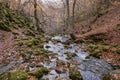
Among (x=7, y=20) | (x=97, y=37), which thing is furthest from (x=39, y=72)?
(x=7, y=20)

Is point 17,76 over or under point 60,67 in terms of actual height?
over

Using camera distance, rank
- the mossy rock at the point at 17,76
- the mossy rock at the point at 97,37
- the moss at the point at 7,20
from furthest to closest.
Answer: the moss at the point at 7,20 < the mossy rock at the point at 97,37 < the mossy rock at the point at 17,76

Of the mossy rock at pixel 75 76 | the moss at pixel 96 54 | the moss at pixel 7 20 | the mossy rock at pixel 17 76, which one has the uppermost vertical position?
the moss at pixel 7 20

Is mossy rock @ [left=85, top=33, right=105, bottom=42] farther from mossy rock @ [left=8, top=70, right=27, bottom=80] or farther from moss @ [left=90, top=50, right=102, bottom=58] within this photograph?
mossy rock @ [left=8, top=70, right=27, bottom=80]

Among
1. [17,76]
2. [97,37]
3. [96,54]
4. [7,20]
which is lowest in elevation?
[96,54]

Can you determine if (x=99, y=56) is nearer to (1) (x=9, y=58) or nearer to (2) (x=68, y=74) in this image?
(2) (x=68, y=74)

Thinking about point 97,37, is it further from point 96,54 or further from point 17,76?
point 17,76

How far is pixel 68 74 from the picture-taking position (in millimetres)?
9742

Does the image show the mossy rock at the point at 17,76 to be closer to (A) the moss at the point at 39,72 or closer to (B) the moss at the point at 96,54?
(A) the moss at the point at 39,72

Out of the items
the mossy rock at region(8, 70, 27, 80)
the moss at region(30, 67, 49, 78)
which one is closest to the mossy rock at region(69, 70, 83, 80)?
the moss at region(30, 67, 49, 78)

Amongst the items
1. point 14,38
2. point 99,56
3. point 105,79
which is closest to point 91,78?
point 105,79

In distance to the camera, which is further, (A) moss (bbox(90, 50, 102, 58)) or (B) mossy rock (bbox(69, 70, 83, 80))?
(A) moss (bbox(90, 50, 102, 58))

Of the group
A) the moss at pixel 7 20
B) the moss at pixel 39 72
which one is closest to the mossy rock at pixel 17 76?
the moss at pixel 39 72

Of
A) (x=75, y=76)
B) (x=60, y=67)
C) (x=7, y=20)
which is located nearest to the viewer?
(x=75, y=76)
